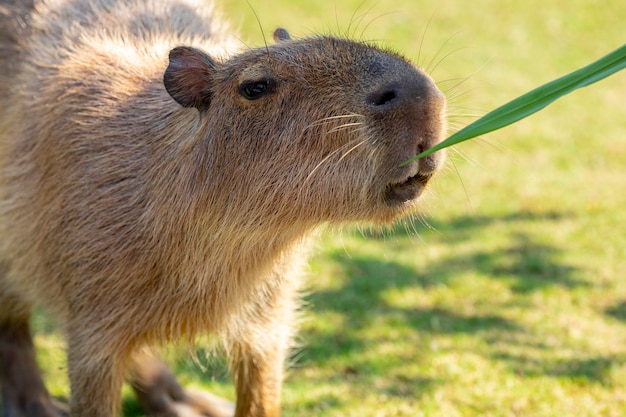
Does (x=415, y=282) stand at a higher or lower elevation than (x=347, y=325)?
higher

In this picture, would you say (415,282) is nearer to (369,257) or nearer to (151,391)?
(369,257)

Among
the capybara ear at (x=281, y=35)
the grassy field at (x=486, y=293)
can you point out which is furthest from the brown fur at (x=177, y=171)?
the grassy field at (x=486, y=293)

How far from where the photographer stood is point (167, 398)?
183 inches

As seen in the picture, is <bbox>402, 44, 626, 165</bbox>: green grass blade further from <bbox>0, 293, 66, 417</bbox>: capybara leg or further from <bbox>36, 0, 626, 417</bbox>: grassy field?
<bbox>0, 293, 66, 417</bbox>: capybara leg

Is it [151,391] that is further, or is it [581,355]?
[581,355]

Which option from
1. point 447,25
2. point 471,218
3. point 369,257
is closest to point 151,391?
point 369,257

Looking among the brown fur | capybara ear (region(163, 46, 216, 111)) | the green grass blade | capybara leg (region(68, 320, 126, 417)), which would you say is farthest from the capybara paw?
the green grass blade

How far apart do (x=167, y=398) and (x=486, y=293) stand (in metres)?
2.44

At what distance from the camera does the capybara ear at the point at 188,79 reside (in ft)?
10.4

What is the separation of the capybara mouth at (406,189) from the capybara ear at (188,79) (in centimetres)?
81

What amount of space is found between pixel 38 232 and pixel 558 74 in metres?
8.38

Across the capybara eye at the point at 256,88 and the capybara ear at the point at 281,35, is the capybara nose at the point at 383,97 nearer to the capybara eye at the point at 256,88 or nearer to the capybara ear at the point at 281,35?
the capybara eye at the point at 256,88

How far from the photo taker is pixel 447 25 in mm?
11961

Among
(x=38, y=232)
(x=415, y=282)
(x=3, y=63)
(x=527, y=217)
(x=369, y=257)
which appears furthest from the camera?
(x=527, y=217)
